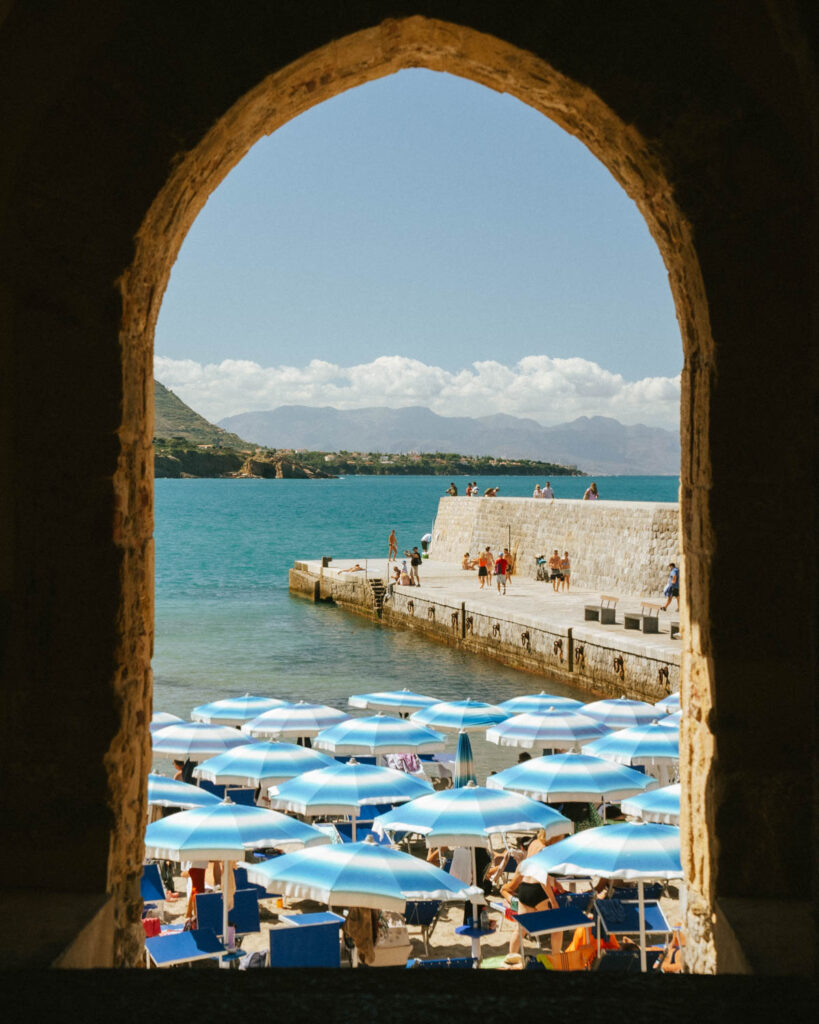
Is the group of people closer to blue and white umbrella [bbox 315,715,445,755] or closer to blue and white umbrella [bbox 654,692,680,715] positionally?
blue and white umbrella [bbox 654,692,680,715]

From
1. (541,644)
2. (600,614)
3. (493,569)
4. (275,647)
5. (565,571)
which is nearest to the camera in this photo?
(600,614)

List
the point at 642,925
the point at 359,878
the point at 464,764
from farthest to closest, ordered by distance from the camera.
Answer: the point at 464,764
the point at 642,925
the point at 359,878

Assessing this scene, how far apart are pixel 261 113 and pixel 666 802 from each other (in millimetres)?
6852

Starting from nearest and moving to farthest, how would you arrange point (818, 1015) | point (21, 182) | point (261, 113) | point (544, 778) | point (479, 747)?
point (818, 1015), point (21, 182), point (261, 113), point (544, 778), point (479, 747)

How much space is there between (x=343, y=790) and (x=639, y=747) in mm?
3497

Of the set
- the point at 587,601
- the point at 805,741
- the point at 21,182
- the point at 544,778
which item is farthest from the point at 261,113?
the point at 587,601

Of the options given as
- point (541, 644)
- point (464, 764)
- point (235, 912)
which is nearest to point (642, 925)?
point (235, 912)

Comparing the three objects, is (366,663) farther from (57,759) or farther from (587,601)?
(57,759)

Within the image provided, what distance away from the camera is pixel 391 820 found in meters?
8.74

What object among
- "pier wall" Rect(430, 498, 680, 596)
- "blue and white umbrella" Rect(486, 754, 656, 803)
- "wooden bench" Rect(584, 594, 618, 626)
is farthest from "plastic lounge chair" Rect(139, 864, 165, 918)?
"pier wall" Rect(430, 498, 680, 596)

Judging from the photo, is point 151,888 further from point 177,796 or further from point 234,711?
point 234,711

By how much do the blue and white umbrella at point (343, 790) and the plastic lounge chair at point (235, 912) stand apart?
3.61 ft

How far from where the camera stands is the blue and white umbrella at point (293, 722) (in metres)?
13.2

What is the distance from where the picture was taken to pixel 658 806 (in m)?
8.67
